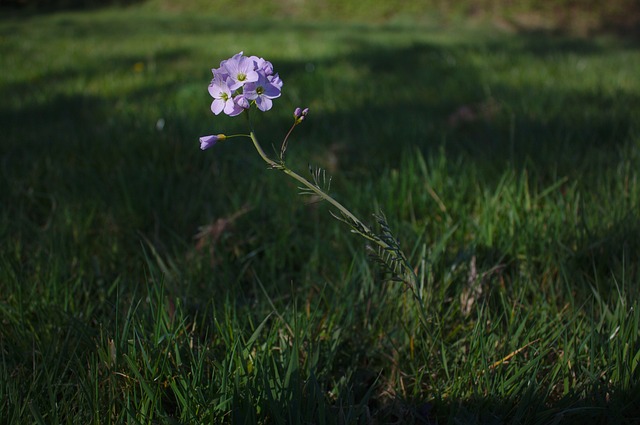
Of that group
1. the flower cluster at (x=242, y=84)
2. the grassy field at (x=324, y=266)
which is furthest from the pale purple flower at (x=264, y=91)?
the grassy field at (x=324, y=266)

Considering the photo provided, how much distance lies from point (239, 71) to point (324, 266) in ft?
2.50

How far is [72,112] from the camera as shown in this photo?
3.42 m

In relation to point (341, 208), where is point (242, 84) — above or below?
above

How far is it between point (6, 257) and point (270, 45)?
4977 millimetres

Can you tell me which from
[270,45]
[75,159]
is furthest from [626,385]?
[270,45]

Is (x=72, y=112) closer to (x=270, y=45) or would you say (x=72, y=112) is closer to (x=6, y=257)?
(x=6, y=257)

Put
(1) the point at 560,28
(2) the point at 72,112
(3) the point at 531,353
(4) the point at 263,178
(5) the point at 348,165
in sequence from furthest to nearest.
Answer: (1) the point at 560,28 → (2) the point at 72,112 → (5) the point at 348,165 → (4) the point at 263,178 → (3) the point at 531,353

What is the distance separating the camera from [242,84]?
922 mm

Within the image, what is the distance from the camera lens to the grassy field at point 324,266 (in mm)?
1048

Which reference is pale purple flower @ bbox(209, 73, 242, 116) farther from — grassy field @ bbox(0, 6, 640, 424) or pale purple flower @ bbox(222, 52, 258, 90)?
grassy field @ bbox(0, 6, 640, 424)

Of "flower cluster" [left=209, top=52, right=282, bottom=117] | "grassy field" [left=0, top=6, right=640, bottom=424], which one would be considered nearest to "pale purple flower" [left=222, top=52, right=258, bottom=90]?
"flower cluster" [left=209, top=52, right=282, bottom=117]

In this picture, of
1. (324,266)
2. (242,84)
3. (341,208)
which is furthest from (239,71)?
(324,266)

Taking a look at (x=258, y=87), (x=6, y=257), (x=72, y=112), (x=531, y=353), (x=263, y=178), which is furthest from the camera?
(x=72, y=112)

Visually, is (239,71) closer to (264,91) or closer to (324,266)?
(264,91)
